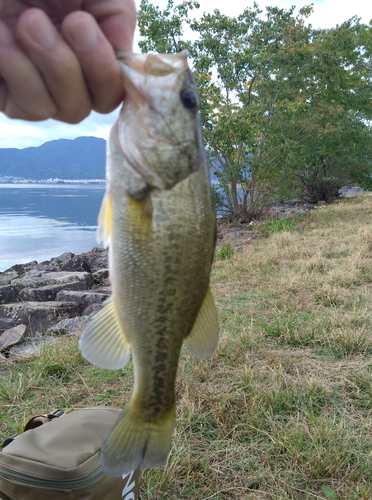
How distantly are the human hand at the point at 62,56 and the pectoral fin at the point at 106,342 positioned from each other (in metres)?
0.78

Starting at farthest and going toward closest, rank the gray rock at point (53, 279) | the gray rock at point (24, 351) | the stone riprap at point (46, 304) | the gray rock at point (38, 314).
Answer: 1. the gray rock at point (53, 279)
2. the gray rock at point (38, 314)
3. the stone riprap at point (46, 304)
4. the gray rock at point (24, 351)

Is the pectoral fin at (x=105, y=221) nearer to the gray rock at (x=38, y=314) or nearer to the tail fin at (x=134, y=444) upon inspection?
the tail fin at (x=134, y=444)

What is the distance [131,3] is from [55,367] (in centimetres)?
376

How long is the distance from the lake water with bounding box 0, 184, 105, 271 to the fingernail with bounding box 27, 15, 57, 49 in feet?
27.7

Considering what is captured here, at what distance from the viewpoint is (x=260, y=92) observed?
1734cm

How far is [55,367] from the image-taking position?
4496 mm

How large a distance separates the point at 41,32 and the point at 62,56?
9cm

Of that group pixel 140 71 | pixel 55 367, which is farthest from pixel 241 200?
pixel 140 71

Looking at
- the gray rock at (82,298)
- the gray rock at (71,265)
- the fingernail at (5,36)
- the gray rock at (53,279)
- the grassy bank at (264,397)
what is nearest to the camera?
the fingernail at (5,36)

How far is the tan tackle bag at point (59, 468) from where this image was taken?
2311 millimetres

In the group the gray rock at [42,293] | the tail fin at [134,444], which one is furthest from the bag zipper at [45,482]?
the gray rock at [42,293]

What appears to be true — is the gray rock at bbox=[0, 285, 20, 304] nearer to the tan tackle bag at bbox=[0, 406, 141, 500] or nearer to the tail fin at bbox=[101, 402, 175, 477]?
the tan tackle bag at bbox=[0, 406, 141, 500]

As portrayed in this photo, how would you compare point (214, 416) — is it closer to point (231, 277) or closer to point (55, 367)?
point (55, 367)

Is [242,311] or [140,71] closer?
[140,71]
